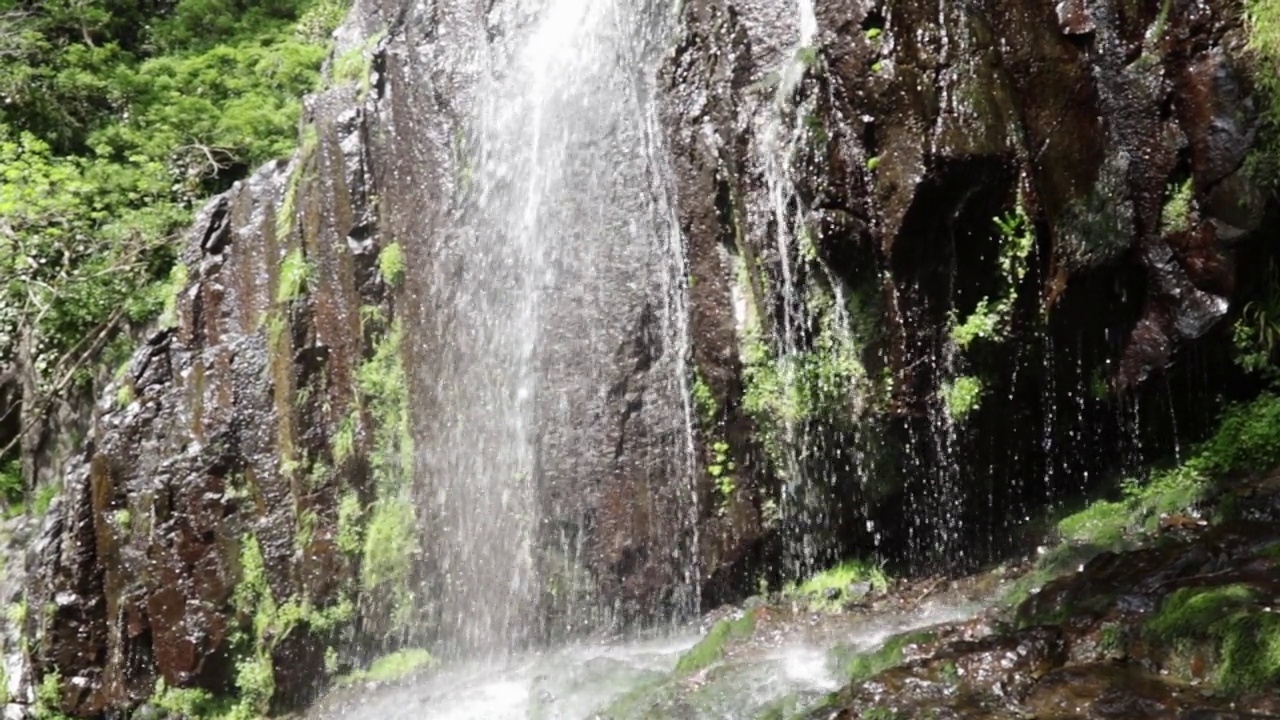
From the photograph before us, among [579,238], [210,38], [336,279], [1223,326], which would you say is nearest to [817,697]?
[1223,326]

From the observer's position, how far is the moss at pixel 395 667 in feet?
29.8

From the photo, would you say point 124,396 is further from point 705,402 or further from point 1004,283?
point 1004,283

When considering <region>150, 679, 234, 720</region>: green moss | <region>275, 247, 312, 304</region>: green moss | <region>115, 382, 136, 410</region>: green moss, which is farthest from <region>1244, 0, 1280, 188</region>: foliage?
<region>115, 382, 136, 410</region>: green moss

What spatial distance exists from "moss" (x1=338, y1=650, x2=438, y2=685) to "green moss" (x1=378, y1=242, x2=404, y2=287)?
133 inches

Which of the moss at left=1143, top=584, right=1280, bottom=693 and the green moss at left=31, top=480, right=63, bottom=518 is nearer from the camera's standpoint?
the moss at left=1143, top=584, right=1280, bottom=693

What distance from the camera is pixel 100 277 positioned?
14.1 meters

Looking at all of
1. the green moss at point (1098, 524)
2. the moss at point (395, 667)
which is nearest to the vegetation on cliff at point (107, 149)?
the moss at point (395, 667)

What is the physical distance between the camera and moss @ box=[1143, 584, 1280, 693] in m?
4.17

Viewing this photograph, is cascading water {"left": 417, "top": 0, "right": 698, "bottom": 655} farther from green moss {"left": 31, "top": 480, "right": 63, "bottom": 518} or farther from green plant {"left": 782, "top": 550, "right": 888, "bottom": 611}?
green moss {"left": 31, "top": 480, "right": 63, "bottom": 518}

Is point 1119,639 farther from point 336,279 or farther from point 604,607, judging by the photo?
point 336,279

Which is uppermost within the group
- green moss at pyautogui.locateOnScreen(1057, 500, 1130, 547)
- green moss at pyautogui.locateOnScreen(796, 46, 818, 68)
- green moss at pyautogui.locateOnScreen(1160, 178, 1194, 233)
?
green moss at pyautogui.locateOnScreen(796, 46, 818, 68)

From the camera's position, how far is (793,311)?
7508 millimetres

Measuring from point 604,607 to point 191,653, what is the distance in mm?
4374

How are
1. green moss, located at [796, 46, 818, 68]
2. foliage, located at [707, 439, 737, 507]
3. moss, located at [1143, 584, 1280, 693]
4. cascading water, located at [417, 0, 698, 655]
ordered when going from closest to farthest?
1. moss, located at [1143, 584, 1280, 693]
2. green moss, located at [796, 46, 818, 68]
3. foliage, located at [707, 439, 737, 507]
4. cascading water, located at [417, 0, 698, 655]
